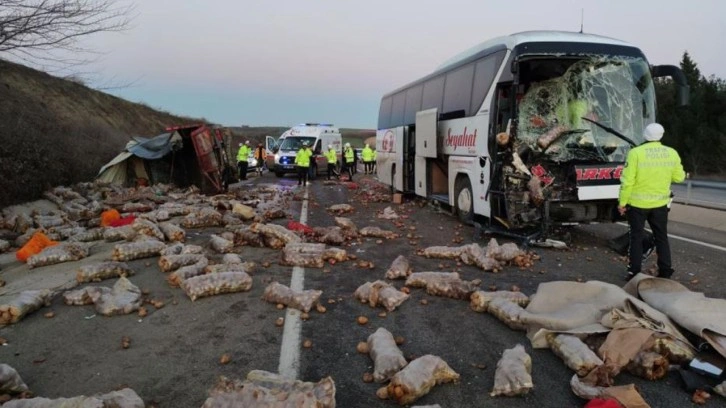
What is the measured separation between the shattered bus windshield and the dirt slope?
13.0 m

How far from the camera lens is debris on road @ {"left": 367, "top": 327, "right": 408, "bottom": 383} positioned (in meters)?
4.04

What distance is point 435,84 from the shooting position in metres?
13.8

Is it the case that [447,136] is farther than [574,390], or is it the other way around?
[447,136]

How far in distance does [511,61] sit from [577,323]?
5605mm

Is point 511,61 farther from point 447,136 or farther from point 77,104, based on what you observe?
point 77,104

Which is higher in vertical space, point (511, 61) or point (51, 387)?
point (511, 61)

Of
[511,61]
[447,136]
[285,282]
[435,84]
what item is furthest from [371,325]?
[435,84]

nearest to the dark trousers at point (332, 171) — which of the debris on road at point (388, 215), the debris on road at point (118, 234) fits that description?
the debris on road at point (388, 215)

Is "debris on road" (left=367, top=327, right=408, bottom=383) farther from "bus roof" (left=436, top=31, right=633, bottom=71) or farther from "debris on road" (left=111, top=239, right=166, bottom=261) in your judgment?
"bus roof" (left=436, top=31, right=633, bottom=71)

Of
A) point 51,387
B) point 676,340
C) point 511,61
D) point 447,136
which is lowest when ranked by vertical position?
point 51,387

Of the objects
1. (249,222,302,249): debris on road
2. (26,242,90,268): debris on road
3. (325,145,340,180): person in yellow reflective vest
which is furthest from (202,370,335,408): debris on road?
(325,145,340,180): person in yellow reflective vest

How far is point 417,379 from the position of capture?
3.78m

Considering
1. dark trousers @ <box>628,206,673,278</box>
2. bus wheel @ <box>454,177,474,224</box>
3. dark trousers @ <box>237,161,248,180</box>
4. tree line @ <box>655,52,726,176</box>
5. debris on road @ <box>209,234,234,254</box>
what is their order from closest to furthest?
dark trousers @ <box>628,206,673,278</box>, debris on road @ <box>209,234,234,254</box>, bus wheel @ <box>454,177,474,224</box>, dark trousers @ <box>237,161,248,180</box>, tree line @ <box>655,52,726,176</box>

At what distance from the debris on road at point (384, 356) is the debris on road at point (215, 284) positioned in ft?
7.44
